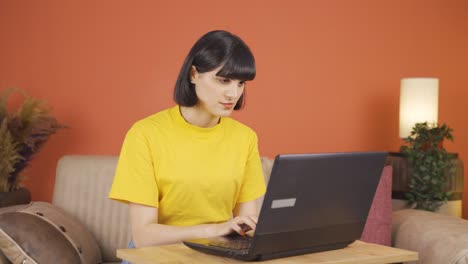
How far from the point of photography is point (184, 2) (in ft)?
12.3

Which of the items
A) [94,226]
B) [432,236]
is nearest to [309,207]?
[432,236]

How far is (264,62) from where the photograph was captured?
3.98 meters

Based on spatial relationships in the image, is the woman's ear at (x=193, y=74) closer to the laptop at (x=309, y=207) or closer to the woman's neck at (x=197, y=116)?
the woman's neck at (x=197, y=116)

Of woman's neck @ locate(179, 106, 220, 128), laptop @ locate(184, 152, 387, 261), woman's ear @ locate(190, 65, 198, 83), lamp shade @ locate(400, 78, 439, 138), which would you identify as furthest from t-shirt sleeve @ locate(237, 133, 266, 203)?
lamp shade @ locate(400, 78, 439, 138)

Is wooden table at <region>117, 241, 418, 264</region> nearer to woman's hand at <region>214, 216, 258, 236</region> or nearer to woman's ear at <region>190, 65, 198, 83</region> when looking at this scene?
woman's hand at <region>214, 216, 258, 236</region>

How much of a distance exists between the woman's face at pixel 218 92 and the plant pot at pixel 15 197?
4.19 feet

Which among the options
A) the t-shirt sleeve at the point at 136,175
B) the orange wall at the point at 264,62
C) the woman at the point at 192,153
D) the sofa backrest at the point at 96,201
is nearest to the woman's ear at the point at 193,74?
the woman at the point at 192,153

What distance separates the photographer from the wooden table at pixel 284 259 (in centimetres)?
175

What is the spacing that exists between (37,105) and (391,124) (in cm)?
211

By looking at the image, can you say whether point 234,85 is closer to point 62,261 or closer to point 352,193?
point 352,193

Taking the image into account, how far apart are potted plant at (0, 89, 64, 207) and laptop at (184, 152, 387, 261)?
1.53 metres

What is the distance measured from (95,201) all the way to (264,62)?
51.3 inches

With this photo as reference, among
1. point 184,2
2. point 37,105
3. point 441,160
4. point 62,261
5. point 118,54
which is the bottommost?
point 62,261

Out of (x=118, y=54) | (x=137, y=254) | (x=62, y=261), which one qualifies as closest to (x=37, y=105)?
(x=118, y=54)
